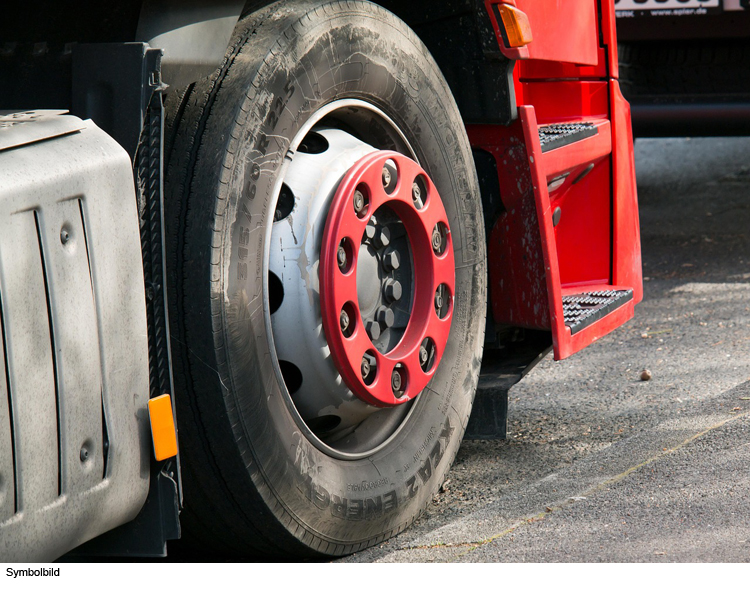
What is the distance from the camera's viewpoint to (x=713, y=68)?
491cm

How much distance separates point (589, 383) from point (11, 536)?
2.36 metres

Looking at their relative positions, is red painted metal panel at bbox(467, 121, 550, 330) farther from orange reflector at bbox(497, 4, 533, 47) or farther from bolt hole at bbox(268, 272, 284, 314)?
bolt hole at bbox(268, 272, 284, 314)

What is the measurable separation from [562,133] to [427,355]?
0.88m

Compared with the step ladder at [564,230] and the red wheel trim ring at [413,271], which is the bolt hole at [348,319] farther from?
the step ladder at [564,230]

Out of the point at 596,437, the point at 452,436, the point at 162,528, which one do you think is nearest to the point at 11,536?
the point at 162,528

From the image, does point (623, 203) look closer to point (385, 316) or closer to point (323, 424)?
point (385, 316)

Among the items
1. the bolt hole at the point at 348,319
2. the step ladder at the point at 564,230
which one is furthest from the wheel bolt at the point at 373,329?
the step ladder at the point at 564,230

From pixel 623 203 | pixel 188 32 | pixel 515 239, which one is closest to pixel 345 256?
pixel 188 32

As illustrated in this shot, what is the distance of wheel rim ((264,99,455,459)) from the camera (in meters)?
1.91

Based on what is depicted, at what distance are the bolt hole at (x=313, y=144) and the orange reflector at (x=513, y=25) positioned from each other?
58cm

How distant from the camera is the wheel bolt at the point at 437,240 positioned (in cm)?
221

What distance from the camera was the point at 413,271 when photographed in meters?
2.19
